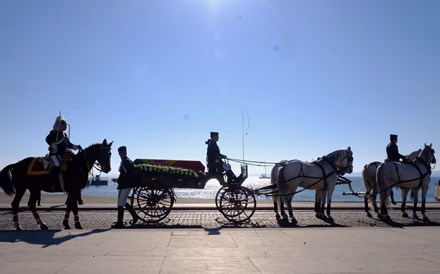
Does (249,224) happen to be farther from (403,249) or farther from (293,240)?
(403,249)

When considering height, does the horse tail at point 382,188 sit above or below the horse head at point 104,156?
below

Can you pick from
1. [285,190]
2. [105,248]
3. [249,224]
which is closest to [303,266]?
[105,248]

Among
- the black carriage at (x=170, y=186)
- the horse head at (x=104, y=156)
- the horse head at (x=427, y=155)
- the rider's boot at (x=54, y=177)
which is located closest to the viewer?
the rider's boot at (x=54, y=177)

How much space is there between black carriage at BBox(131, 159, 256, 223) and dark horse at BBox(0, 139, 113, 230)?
5.07ft

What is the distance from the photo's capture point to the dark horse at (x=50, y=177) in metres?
12.8

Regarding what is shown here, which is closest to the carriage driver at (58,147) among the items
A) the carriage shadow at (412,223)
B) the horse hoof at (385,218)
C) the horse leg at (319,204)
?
the horse leg at (319,204)

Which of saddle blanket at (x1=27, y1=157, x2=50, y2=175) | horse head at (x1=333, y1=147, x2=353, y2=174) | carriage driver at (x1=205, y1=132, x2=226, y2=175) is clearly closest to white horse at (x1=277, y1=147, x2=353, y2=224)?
horse head at (x1=333, y1=147, x2=353, y2=174)

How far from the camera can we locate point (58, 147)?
12773mm

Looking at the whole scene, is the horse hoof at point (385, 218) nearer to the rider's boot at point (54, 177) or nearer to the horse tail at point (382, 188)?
the horse tail at point (382, 188)

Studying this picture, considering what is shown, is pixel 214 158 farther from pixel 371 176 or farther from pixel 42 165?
pixel 371 176

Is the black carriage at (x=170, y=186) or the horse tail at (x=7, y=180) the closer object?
the horse tail at (x=7, y=180)

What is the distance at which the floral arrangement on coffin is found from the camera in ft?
47.6

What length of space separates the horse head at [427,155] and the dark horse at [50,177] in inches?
452

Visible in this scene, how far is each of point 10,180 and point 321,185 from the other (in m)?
10.1
